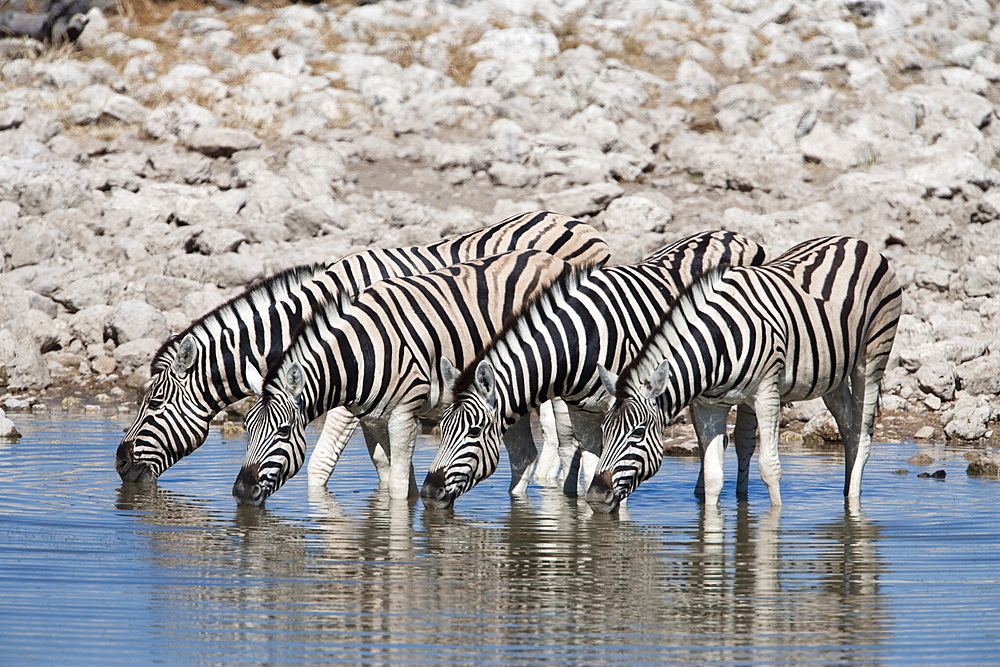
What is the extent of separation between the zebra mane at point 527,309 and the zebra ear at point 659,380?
40.4 inches

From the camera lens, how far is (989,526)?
27.8 ft

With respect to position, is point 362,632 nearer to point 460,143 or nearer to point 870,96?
point 460,143

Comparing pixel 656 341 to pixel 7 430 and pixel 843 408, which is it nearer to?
pixel 843 408

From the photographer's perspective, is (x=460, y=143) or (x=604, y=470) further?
(x=460, y=143)

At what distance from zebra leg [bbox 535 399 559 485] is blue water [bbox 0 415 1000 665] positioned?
38 centimetres

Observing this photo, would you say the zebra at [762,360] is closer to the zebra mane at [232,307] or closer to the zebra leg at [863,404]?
the zebra leg at [863,404]

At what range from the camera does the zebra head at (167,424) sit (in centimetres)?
1016

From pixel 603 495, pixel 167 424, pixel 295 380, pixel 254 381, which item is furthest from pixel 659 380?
pixel 167 424

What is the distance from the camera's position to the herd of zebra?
8.96m

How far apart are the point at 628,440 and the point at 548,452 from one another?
2394mm

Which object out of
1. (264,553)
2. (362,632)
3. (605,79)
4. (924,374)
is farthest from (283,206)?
(362,632)

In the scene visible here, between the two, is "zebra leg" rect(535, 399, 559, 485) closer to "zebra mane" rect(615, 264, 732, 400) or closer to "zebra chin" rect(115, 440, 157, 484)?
"zebra mane" rect(615, 264, 732, 400)

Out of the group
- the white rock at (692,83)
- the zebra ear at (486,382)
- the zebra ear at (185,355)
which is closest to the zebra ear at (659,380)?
the zebra ear at (486,382)

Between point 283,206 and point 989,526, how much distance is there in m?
10.8
